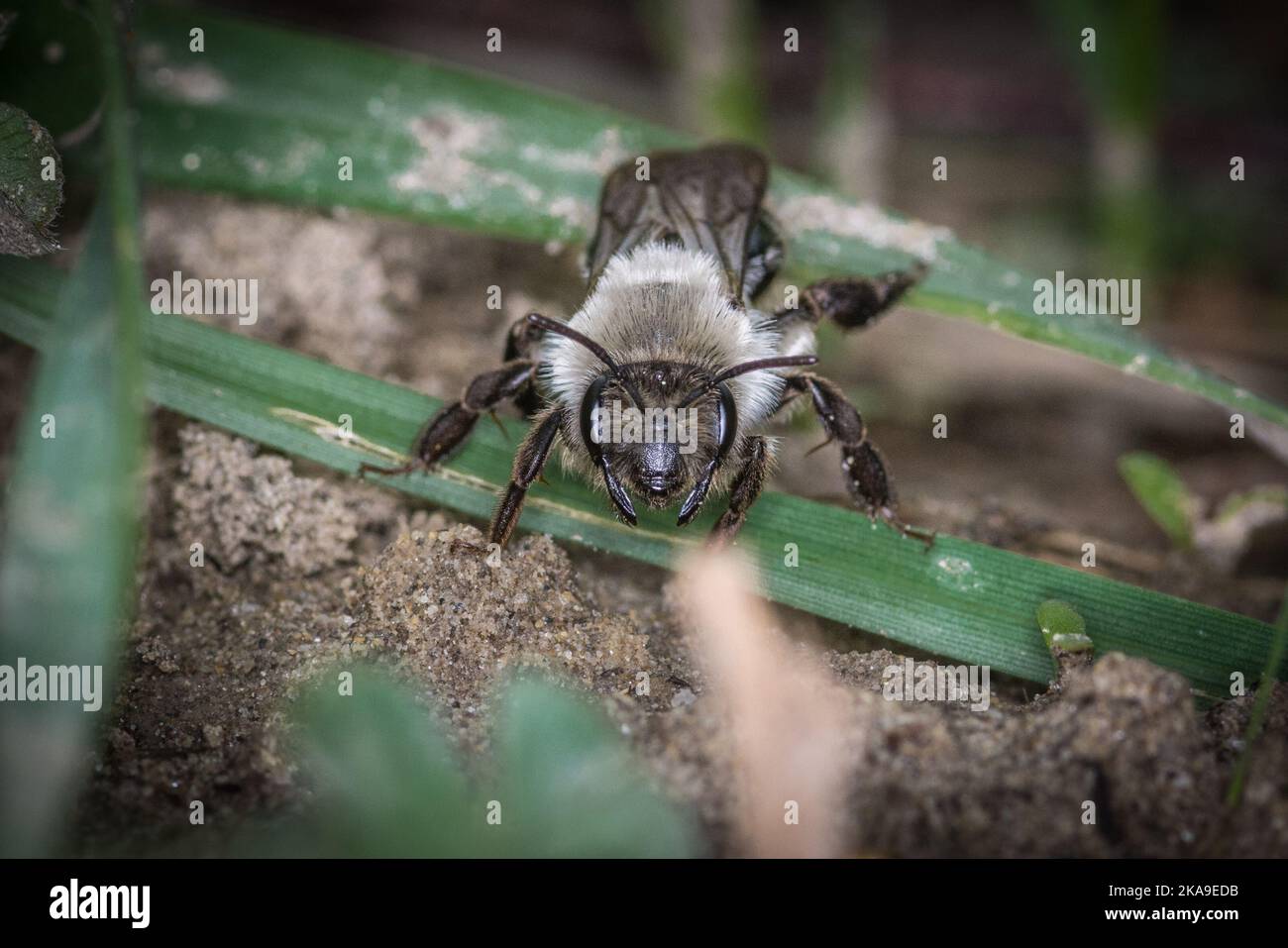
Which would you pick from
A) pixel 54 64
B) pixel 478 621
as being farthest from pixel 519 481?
pixel 54 64

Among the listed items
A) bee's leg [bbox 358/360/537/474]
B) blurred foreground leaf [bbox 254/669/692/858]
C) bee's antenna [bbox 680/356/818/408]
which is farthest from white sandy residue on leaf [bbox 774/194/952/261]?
blurred foreground leaf [bbox 254/669/692/858]

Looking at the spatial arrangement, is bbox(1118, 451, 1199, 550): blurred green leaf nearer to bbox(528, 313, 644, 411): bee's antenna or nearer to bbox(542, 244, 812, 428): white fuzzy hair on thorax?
bbox(542, 244, 812, 428): white fuzzy hair on thorax

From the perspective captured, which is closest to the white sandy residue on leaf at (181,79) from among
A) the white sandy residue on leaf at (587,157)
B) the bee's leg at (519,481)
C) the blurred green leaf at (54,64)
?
the blurred green leaf at (54,64)

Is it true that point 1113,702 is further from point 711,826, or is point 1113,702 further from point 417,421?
point 417,421

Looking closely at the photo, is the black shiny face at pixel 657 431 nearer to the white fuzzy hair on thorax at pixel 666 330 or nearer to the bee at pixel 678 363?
the bee at pixel 678 363

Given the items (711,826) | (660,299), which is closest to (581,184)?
(660,299)
